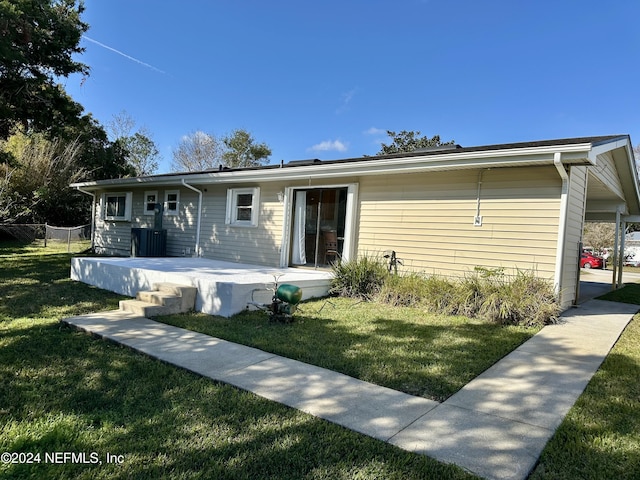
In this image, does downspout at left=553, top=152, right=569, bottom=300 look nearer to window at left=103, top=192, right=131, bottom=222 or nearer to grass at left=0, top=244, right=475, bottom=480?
grass at left=0, top=244, right=475, bottom=480

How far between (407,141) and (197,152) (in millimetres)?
17117

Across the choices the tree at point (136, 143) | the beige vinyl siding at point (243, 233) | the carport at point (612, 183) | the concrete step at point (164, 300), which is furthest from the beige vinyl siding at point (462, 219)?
the tree at point (136, 143)

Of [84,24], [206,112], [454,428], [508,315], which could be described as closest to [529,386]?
[454,428]

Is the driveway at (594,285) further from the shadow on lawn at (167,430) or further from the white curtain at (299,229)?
the shadow on lawn at (167,430)

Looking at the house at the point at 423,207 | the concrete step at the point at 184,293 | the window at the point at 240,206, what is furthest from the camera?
the window at the point at 240,206

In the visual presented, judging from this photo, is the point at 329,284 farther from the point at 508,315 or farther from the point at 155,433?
the point at 155,433

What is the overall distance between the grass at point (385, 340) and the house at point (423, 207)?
1.58 meters

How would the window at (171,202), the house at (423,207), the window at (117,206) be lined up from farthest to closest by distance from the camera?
the window at (117,206), the window at (171,202), the house at (423,207)

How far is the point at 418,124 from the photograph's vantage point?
1192 inches

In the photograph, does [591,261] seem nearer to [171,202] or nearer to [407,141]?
[407,141]

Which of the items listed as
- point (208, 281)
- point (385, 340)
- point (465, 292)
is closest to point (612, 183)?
point (465, 292)

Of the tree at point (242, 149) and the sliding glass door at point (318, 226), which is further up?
the tree at point (242, 149)

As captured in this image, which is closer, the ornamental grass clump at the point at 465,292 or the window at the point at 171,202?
the ornamental grass clump at the point at 465,292

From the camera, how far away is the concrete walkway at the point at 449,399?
7.41 ft
